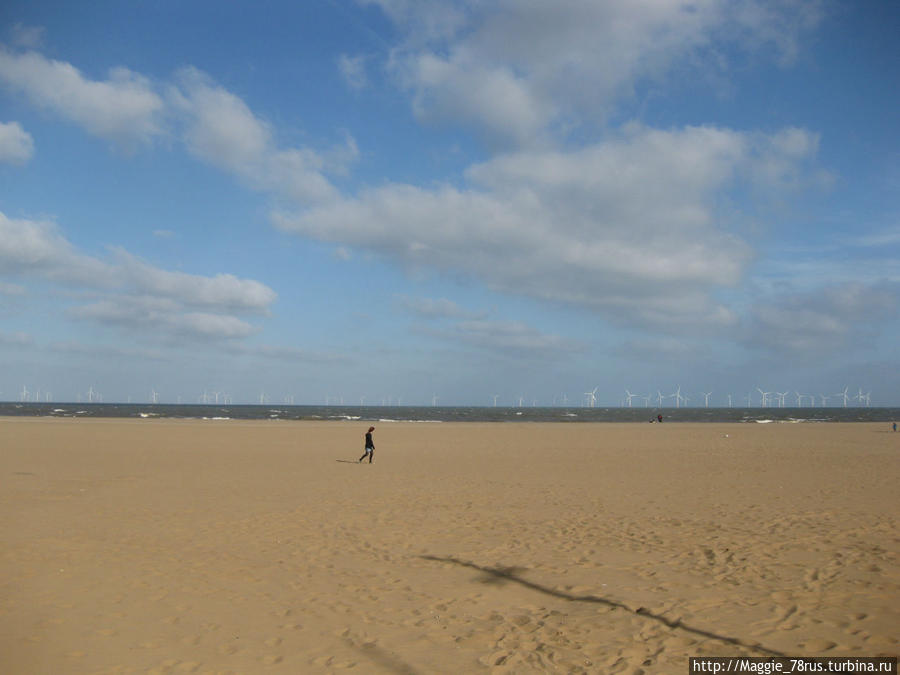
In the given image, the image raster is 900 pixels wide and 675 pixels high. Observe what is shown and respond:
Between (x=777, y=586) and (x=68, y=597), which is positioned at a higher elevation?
(x=777, y=586)

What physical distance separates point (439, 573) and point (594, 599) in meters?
2.64

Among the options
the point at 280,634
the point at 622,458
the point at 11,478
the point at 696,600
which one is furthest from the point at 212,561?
the point at 622,458

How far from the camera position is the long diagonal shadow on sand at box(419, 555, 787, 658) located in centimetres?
670

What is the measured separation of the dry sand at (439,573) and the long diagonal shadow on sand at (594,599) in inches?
1.6

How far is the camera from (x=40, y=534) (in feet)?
39.3

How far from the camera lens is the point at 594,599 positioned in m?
8.26

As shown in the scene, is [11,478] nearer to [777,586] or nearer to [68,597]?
[68,597]

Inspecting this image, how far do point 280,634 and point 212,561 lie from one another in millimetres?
3748

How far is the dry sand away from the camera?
6.71m

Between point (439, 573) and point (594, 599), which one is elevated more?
point (594, 599)

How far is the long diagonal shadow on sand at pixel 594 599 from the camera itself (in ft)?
22.0

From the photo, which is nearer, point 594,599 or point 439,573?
point 594,599

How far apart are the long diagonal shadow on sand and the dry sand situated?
0.04 meters

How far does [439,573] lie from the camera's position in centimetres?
962
